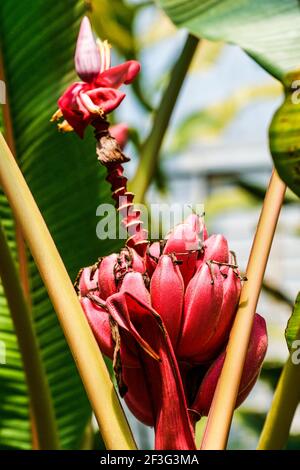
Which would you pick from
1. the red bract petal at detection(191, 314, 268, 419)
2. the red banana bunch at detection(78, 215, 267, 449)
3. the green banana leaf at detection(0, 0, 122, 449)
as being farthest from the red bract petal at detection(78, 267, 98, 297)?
the green banana leaf at detection(0, 0, 122, 449)

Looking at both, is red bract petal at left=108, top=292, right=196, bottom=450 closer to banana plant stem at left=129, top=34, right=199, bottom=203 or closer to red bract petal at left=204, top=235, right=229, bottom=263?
red bract petal at left=204, top=235, right=229, bottom=263

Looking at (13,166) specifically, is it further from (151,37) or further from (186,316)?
(151,37)

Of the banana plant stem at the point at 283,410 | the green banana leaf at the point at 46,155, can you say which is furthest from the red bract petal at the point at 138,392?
the green banana leaf at the point at 46,155

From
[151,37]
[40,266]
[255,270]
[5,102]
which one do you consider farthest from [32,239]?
[151,37]

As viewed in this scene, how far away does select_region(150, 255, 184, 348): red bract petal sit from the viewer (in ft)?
1.79

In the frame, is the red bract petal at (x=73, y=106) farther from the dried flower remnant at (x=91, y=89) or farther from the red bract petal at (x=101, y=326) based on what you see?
the red bract petal at (x=101, y=326)

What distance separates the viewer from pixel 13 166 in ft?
1.80

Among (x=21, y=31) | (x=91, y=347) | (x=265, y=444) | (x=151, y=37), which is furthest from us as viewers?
(x=151, y=37)

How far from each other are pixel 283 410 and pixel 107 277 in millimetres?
195

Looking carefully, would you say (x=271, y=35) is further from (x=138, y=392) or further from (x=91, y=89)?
(x=138, y=392)

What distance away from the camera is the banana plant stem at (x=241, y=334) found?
1.72 feet

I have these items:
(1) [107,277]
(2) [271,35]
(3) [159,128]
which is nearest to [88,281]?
(1) [107,277]

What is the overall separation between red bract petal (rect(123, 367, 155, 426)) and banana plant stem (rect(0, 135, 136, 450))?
0.04 meters

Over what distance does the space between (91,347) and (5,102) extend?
1.40 ft
